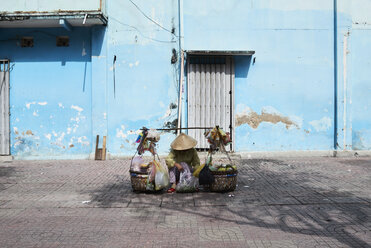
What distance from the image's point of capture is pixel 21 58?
11.9 m

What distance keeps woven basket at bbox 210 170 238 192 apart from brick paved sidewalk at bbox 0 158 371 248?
0.15 m

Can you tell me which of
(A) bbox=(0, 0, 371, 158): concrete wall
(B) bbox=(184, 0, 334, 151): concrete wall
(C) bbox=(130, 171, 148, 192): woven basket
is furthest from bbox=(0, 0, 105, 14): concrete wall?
(C) bbox=(130, 171, 148, 192): woven basket

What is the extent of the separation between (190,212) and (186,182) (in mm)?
1272

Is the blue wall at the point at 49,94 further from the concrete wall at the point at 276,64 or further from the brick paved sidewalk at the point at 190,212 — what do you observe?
the concrete wall at the point at 276,64

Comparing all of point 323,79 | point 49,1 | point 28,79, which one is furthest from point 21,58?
point 323,79

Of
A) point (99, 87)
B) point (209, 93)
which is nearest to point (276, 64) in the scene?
point (209, 93)

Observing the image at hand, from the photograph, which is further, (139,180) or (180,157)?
(180,157)

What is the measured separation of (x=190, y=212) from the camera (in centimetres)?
569

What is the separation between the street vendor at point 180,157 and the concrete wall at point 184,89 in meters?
4.57

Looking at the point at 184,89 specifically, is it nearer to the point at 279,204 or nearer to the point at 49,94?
the point at 49,94

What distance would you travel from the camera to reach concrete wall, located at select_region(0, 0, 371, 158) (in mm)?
11727

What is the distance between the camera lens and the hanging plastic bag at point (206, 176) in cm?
674

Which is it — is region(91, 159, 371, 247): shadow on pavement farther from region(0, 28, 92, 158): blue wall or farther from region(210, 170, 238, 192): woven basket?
region(0, 28, 92, 158): blue wall

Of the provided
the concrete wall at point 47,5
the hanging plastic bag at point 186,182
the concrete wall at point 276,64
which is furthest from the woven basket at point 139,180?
the concrete wall at point 47,5
